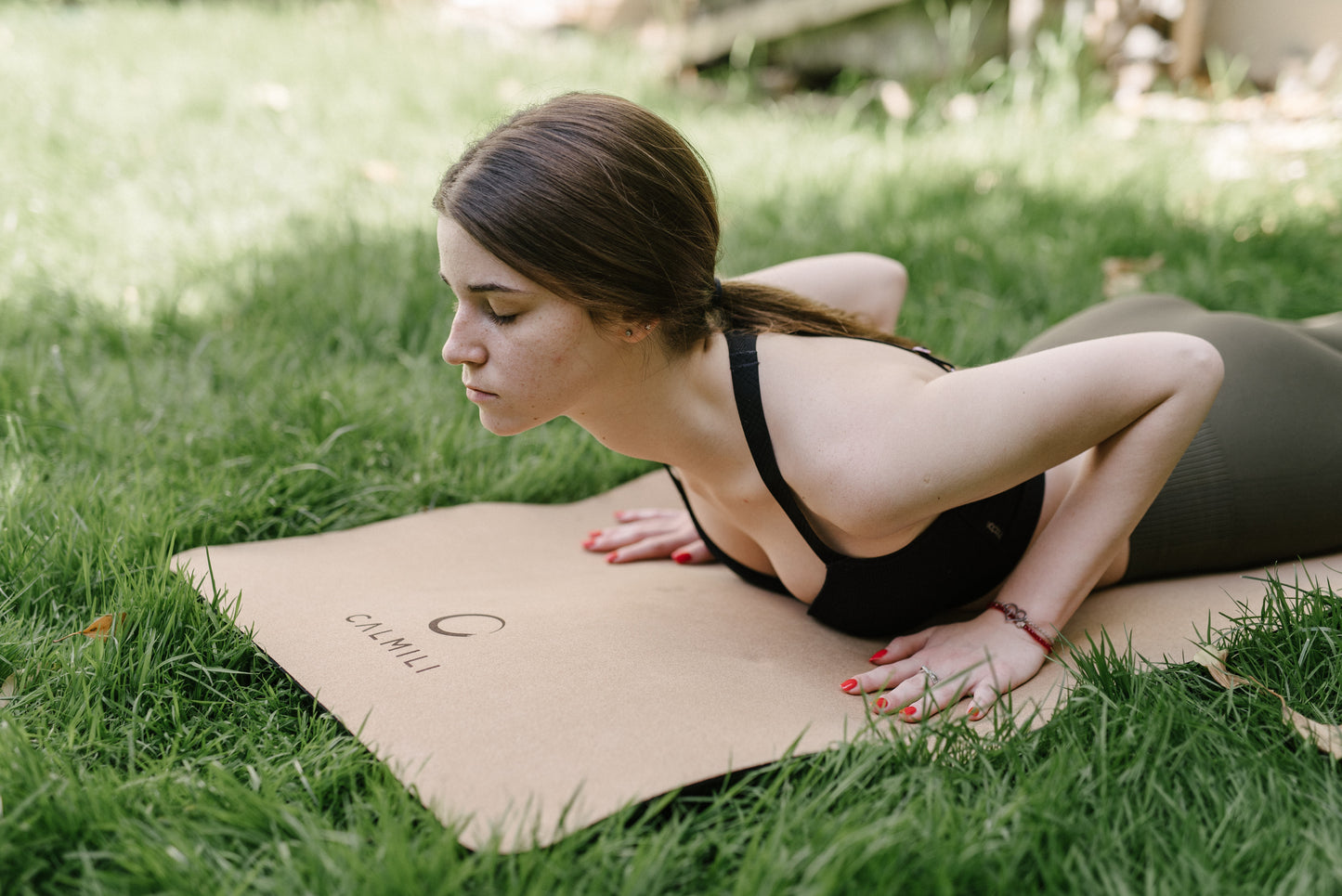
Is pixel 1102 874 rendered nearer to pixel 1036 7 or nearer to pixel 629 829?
pixel 629 829

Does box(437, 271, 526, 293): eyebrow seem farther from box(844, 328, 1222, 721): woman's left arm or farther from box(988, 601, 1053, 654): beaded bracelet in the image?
box(988, 601, 1053, 654): beaded bracelet

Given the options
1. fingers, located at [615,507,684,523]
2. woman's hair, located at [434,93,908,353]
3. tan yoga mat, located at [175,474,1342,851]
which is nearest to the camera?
tan yoga mat, located at [175,474,1342,851]

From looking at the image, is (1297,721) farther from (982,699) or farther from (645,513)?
(645,513)

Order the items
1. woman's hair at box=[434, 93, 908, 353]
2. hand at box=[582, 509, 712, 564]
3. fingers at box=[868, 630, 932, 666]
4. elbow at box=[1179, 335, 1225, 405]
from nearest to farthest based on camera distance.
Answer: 1. woman's hair at box=[434, 93, 908, 353]
2. elbow at box=[1179, 335, 1225, 405]
3. fingers at box=[868, 630, 932, 666]
4. hand at box=[582, 509, 712, 564]

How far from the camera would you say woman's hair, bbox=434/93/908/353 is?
153cm

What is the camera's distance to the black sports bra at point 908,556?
5.65 feet

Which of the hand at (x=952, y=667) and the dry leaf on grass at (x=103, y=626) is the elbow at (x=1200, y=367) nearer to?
the hand at (x=952, y=667)

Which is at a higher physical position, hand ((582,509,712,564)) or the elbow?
the elbow

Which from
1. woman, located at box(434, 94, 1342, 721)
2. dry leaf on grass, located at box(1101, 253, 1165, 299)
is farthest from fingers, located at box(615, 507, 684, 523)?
dry leaf on grass, located at box(1101, 253, 1165, 299)

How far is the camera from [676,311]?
1671 mm

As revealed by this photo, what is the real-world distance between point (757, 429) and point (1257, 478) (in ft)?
3.30

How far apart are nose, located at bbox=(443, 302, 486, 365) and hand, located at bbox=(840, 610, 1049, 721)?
76 centimetres

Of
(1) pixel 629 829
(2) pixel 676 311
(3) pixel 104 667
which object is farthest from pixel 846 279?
(3) pixel 104 667

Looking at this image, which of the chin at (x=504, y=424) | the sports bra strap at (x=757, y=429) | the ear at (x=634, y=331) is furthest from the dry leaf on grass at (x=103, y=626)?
the sports bra strap at (x=757, y=429)
